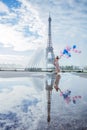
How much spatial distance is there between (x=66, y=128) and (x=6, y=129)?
126 centimetres

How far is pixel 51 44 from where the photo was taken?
86062 millimetres

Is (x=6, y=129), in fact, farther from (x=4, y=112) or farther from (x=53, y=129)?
(x=4, y=112)

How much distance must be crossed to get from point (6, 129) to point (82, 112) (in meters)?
2.85

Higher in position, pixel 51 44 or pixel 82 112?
pixel 82 112

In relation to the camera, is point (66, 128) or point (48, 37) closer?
point (66, 128)

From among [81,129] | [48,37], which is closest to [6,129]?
[81,129]

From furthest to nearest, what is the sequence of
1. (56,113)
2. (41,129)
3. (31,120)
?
(56,113) < (31,120) < (41,129)

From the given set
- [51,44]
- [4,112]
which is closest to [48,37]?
[51,44]

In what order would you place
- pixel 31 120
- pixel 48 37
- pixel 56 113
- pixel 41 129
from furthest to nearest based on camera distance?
pixel 48 37 < pixel 56 113 < pixel 31 120 < pixel 41 129

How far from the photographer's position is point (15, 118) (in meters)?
6.73

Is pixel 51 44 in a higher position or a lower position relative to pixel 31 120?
lower

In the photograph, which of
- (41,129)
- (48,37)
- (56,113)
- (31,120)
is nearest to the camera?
(41,129)

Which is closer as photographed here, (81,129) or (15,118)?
(81,129)

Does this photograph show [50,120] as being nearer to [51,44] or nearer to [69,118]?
[69,118]
